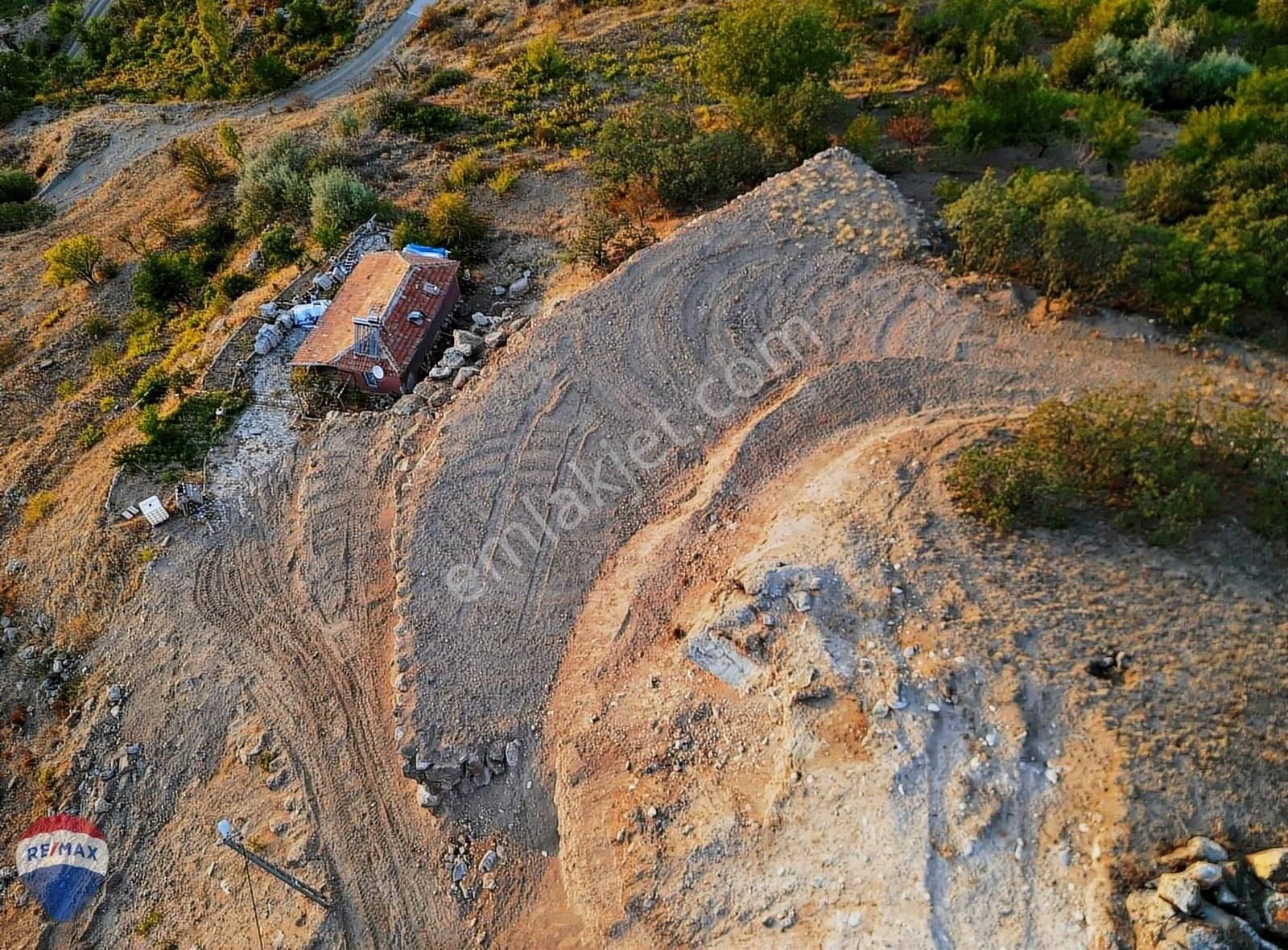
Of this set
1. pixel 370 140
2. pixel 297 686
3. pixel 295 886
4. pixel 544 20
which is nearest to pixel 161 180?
pixel 370 140

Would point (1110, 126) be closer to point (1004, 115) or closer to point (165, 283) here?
point (1004, 115)

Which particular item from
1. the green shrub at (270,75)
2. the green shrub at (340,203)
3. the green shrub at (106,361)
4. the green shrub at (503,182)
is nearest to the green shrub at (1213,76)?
the green shrub at (503,182)

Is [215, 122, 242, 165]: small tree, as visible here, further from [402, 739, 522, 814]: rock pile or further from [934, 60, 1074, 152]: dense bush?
[402, 739, 522, 814]: rock pile

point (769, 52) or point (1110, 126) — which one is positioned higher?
point (769, 52)

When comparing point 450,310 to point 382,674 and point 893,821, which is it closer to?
point 382,674

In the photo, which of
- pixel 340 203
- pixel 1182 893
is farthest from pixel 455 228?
pixel 1182 893

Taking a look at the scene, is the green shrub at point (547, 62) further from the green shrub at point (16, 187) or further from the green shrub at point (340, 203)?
the green shrub at point (16, 187)

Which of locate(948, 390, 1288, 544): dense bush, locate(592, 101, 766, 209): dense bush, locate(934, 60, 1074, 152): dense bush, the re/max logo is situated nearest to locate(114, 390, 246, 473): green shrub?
the re/max logo
